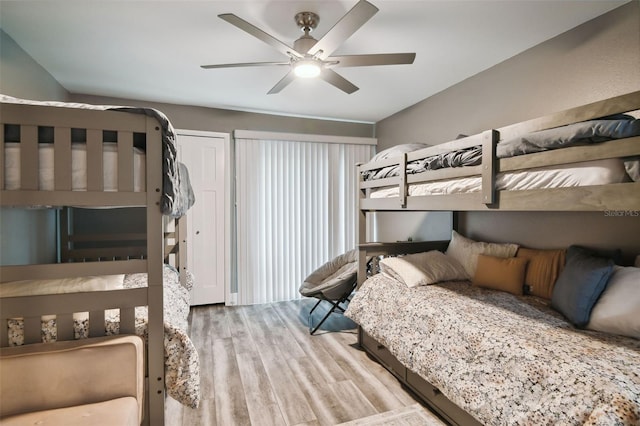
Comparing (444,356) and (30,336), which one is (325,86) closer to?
(444,356)

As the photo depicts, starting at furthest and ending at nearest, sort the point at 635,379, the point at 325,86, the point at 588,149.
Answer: the point at 325,86, the point at 588,149, the point at 635,379

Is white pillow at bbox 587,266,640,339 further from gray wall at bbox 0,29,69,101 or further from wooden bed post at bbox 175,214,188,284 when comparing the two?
gray wall at bbox 0,29,69,101

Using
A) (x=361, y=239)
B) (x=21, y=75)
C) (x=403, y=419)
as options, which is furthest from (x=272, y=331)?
(x=21, y=75)

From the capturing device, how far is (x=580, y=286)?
68.6 inches

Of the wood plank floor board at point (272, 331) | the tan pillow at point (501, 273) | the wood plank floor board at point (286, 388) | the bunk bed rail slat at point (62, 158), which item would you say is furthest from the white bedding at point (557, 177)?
the bunk bed rail slat at point (62, 158)

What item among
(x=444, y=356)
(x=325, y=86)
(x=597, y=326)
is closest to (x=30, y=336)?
(x=444, y=356)

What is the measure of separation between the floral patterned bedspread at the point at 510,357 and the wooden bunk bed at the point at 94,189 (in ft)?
4.67

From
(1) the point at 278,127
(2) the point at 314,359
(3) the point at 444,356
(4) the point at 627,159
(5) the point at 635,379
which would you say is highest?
(1) the point at 278,127

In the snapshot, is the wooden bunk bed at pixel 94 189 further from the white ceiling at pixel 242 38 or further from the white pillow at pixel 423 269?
the white pillow at pixel 423 269

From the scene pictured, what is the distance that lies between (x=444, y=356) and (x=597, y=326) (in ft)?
2.48

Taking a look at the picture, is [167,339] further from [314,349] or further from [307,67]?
[307,67]

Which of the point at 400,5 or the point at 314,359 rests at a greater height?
the point at 400,5

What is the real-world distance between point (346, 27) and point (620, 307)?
1910 millimetres

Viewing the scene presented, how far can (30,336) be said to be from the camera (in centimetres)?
132
